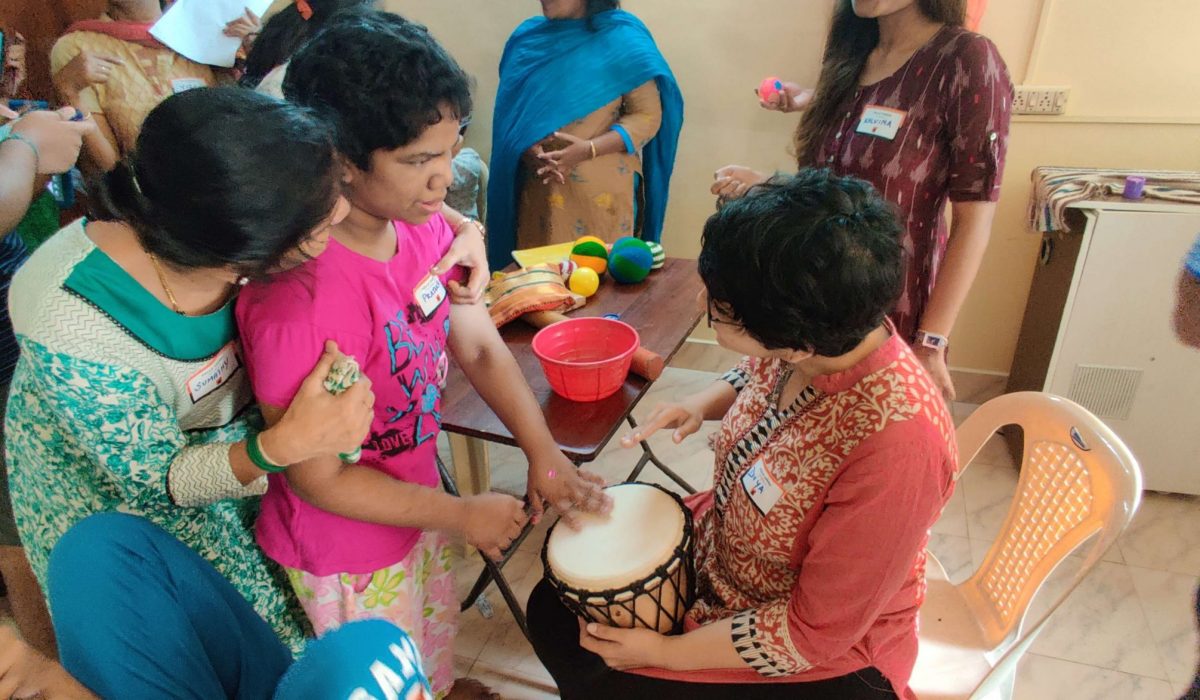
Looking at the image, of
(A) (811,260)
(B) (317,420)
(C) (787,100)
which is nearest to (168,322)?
(B) (317,420)

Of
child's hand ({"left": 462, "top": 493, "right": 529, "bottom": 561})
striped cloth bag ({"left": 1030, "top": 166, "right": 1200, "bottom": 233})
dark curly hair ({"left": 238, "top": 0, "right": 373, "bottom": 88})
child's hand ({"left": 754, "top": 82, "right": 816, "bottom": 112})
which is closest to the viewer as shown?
child's hand ({"left": 462, "top": 493, "right": 529, "bottom": 561})

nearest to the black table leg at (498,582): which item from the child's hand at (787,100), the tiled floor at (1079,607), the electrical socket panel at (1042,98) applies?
the tiled floor at (1079,607)

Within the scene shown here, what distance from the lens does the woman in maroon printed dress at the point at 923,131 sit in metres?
1.56

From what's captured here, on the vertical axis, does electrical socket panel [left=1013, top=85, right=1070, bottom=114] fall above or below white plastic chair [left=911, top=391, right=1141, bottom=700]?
above

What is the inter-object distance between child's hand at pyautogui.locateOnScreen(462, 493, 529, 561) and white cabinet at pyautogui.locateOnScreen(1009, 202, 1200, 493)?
2018 mm

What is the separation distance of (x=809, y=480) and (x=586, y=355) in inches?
28.6

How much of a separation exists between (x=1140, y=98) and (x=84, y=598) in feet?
10.0

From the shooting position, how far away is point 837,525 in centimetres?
91

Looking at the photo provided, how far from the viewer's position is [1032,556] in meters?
1.20

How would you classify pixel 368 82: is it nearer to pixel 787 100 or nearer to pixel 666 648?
pixel 666 648

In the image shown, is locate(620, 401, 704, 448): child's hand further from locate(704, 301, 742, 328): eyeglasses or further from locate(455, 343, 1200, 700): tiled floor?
locate(455, 343, 1200, 700): tiled floor

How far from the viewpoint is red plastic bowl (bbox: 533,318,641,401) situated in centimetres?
142

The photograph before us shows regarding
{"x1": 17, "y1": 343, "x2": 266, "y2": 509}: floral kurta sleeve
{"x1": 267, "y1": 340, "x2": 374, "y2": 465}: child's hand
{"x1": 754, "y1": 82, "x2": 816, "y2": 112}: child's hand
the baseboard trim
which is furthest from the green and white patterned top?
the baseboard trim

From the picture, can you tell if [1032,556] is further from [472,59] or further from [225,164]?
[472,59]
